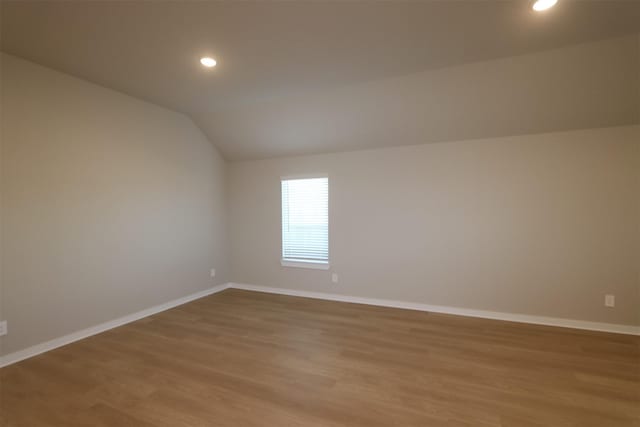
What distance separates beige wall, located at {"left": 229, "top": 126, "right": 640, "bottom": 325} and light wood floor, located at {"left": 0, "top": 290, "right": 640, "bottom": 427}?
42cm

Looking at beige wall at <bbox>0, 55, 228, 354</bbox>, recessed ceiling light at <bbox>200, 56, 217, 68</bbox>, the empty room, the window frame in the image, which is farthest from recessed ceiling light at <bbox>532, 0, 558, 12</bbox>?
beige wall at <bbox>0, 55, 228, 354</bbox>

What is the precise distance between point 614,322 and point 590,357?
3.01 feet

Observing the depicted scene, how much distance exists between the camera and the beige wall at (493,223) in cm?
312

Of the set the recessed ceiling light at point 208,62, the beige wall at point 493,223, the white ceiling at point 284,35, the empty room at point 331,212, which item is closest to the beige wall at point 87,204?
the empty room at point 331,212

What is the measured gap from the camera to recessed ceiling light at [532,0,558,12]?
1.94m

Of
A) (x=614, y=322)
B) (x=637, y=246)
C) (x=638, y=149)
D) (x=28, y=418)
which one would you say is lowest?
(x=28, y=418)

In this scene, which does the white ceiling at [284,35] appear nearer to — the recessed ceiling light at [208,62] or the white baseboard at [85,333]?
the recessed ceiling light at [208,62]

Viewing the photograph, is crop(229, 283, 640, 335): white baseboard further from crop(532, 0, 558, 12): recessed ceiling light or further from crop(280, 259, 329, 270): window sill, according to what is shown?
crop(532, 0, 558, 12): recessed ceiling light

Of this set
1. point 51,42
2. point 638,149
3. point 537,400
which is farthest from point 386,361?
point 51,42

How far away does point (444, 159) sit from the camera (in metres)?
3.75

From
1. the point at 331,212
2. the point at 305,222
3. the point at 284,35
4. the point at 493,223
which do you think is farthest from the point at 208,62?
the point at 493,223

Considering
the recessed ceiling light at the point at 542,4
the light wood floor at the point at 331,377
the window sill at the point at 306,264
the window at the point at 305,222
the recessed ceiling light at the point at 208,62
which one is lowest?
the light wood floor at the point at 331,377

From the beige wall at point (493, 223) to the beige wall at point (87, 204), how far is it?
5.61ft

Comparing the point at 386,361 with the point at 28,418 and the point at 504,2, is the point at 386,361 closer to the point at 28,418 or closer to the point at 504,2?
the point at 28,418
